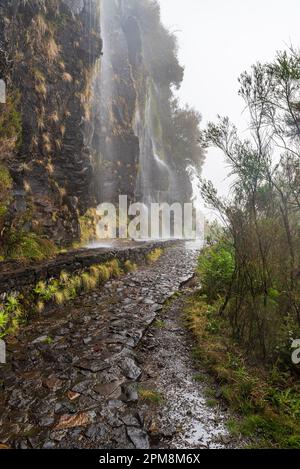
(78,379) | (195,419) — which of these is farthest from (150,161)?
(195,419)

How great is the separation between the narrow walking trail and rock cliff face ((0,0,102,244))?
148 inches

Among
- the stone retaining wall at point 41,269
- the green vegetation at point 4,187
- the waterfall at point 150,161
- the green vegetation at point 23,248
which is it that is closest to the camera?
the stone retaining wall at point 41,269

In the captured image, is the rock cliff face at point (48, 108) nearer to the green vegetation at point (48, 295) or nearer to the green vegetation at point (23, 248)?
the green vegetation at point (23, 248)

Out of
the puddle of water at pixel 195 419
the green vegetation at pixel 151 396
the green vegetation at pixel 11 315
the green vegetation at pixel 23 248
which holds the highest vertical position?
the green vegetation at pixel 23 248

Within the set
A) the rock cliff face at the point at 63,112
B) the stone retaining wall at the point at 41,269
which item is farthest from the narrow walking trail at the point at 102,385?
the rock cliff face at the point at 63,112

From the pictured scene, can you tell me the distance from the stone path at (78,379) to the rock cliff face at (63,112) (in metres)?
2.92

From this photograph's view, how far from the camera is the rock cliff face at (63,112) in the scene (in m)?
8.20

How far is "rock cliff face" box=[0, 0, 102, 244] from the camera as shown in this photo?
8219mm

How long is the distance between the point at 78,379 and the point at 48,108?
961cm

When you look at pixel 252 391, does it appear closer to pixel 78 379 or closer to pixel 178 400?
pixel 178 400

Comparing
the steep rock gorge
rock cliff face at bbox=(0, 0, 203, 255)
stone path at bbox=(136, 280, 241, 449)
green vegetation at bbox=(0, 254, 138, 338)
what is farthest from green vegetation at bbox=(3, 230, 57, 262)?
the steep rock gorge

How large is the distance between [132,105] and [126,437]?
2126 centimetres

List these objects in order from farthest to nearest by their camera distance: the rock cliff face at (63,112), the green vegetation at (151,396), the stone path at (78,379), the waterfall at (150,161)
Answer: the waterfall at (150,161) → the rock cliff face at (63,112) → the green vegetation at (151,396) → the stone path at (78,379)

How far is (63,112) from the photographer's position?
36.9 feet
